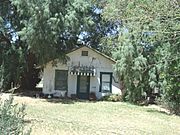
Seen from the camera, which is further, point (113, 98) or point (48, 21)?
point (113, 98)

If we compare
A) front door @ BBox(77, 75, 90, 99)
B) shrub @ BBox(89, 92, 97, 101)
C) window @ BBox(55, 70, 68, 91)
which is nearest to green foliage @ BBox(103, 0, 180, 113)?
shrub @ BBox(89, 92, 97, 101)

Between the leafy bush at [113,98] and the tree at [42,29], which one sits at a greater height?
the tree at [42,29]

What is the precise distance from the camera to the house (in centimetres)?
2947

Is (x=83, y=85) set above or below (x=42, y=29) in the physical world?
below

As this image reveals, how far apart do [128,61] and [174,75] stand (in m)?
3.55

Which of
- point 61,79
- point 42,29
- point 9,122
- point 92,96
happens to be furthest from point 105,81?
point 9,122

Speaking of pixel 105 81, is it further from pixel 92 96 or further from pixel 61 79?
pixel 61 79

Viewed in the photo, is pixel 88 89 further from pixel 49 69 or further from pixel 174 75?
pixel 174 75

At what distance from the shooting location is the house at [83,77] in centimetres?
2947

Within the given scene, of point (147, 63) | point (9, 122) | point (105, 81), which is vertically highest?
point (147, 63)

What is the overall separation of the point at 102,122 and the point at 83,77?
12.9 m

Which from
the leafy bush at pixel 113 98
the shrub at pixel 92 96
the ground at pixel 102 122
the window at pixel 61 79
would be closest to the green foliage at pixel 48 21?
the window at pixel 61 79

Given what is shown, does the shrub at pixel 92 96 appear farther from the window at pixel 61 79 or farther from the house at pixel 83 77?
the window at pixel 61 79

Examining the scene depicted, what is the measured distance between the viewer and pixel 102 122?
667 inches
